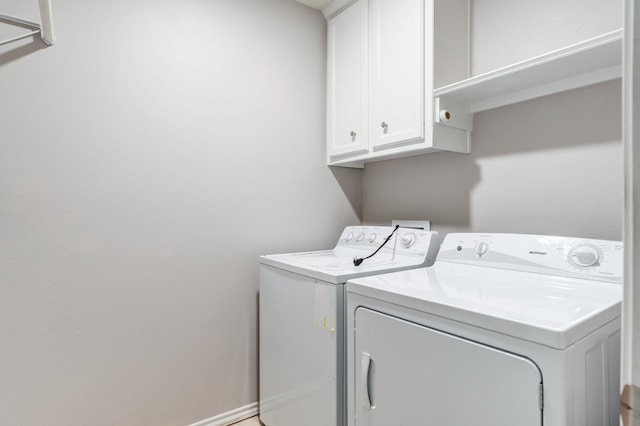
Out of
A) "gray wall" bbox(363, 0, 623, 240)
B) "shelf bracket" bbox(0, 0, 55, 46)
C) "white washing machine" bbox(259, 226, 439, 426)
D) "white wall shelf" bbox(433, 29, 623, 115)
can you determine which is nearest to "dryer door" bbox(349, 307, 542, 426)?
"white washing machine" bbox(259, 226, 439, 426)

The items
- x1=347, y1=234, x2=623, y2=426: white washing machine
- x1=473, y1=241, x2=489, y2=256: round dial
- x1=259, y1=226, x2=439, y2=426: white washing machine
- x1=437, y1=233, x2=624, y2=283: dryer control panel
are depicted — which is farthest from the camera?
x1=473, y1=241, x2=489, y2=256: round dial

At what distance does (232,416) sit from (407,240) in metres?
1.31

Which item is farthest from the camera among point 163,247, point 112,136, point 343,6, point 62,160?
point 343,6

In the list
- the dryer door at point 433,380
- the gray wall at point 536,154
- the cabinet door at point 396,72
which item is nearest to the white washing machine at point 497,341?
the dryer door at point 433,380

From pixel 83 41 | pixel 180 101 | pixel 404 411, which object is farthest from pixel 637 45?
pixel 83 41

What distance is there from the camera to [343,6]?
2.01 m

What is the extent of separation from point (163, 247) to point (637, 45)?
5.64 ft

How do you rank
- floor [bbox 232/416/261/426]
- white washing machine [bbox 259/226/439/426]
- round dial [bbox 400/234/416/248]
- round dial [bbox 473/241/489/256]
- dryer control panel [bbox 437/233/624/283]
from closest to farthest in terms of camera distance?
dryer control panel [bbox 437/233/624/283] < white washing machine [bbox 259/226/439/426] < round dial [bbox 473/241/489/256] < round dial [bbox 400/234/416/248] < floor [bbox 232/416/261/426]

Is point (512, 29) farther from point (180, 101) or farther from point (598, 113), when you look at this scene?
point (180, 101)

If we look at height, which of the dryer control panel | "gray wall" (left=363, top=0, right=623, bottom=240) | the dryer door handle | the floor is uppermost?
"gray wall" (left=363, top=0, right=623, bottom=240)

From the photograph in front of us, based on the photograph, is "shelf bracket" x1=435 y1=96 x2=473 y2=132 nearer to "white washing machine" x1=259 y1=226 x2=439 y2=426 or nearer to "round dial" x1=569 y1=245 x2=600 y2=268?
"white washing machine" x1=259 y1=226 x2=439 y2=426

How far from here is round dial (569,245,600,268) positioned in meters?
1.11

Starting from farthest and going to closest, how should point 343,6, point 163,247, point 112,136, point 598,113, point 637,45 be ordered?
point 343,6
point 163,247
point 112,136
point 598,113
point 637,45

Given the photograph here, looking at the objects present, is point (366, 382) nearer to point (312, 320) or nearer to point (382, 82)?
point (312, 320)
